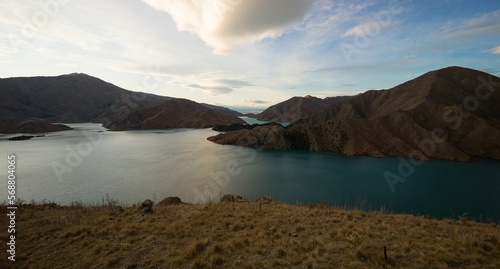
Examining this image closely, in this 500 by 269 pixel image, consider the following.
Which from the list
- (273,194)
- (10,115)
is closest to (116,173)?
(273,194)

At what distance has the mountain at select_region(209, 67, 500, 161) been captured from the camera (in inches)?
2167

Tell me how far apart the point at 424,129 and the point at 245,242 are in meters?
72.5

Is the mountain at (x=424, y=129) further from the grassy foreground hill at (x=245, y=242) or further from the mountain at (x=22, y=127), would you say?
the mountain at (x=22, y=127)

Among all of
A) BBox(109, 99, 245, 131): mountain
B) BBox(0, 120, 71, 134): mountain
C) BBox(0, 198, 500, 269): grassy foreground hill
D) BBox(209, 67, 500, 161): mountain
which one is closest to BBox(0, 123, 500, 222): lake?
BBox(209, 67, 500, 161): mountain

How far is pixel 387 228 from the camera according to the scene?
991 cm

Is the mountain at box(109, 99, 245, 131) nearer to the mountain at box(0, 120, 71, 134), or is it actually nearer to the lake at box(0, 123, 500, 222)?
the mountain at box(0, 120, 71, 134)

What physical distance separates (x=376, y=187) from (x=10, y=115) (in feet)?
738

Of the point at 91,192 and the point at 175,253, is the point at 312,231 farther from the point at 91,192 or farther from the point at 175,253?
the point at 91,192

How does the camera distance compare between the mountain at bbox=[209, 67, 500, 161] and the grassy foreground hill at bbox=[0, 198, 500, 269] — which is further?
the mountain at bbox=[209, 67, 500, 161]

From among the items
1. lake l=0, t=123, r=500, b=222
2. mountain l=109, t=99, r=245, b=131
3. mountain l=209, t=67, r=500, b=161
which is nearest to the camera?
lake l=0, t=123, r=500, b=222

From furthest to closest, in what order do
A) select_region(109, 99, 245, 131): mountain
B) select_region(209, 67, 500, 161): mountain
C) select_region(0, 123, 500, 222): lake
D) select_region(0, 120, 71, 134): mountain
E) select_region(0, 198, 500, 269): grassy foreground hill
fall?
select_region(109, 99, 245, 131): mountain
select_region(0, 120, 71, 134): mountain
select_region(209, 67, 500, 161): mountain
select_region(0, 123, 500, 222): lake
select_region(0, 198, 500, 269): grassy foreground hill

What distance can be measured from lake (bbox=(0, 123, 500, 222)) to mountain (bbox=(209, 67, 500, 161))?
6.43 metres

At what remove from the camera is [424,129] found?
61781 mm

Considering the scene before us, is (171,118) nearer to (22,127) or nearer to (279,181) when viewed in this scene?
(22,127)
